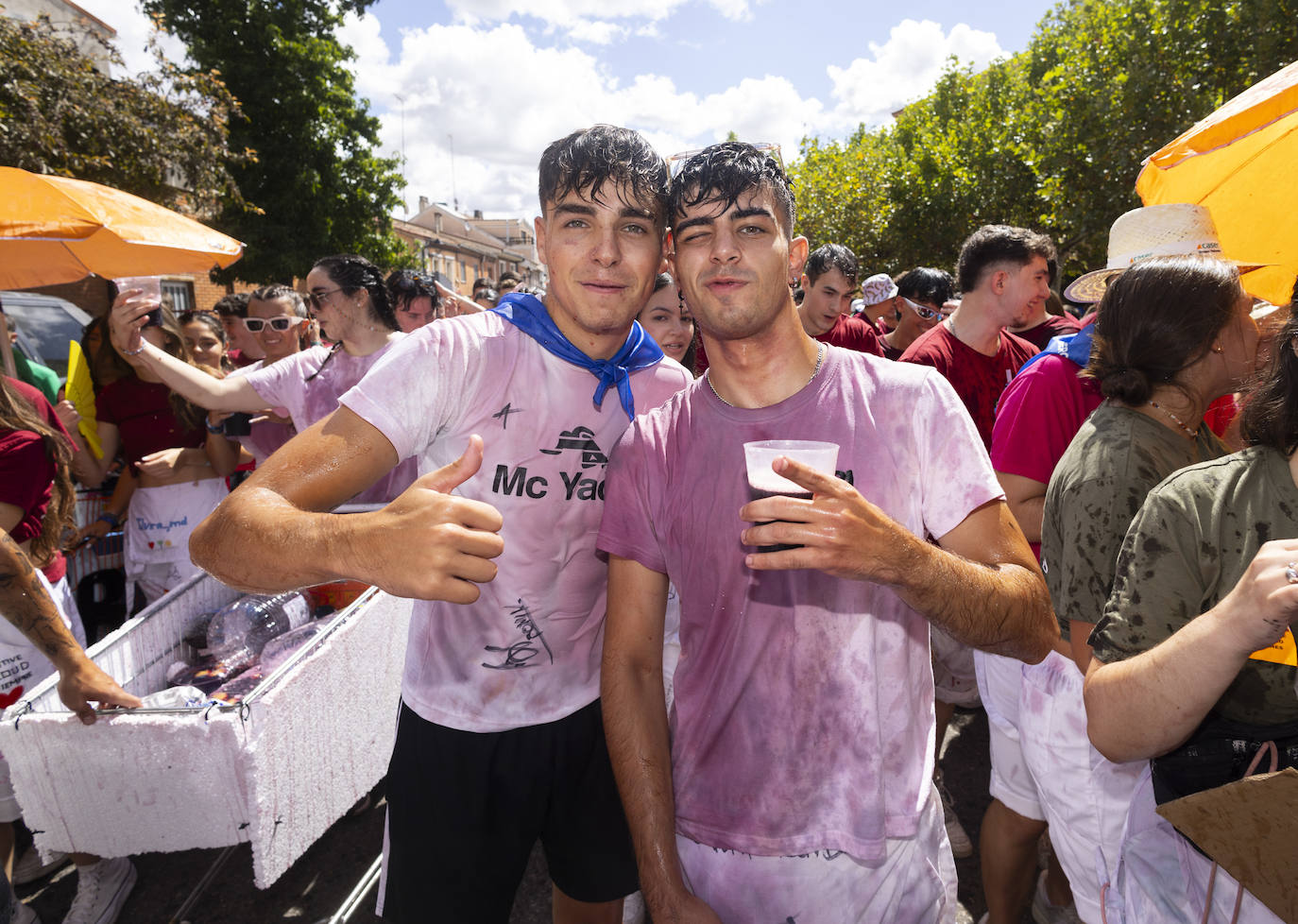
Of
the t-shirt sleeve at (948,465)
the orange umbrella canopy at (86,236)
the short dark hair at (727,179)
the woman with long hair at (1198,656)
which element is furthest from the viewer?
the orange umbrella canopy at (86,236)

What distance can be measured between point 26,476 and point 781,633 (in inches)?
127

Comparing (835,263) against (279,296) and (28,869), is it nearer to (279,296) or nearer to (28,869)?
(279,296)

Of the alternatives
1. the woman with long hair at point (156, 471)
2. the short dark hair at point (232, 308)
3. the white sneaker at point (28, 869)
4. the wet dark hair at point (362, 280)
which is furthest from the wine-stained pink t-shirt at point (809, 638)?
the short dark hair at point (232, 308)

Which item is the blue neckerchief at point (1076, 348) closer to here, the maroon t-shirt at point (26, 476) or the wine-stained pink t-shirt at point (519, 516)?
the wine-stained pink t-shirt at point (519, 516)

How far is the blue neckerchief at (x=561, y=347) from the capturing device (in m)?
2.10

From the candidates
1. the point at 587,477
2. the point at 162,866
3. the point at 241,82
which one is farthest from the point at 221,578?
the point at 241,82

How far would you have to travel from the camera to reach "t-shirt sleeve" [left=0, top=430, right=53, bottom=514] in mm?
2857

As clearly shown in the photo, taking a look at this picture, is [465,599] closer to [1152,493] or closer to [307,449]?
[307,449]

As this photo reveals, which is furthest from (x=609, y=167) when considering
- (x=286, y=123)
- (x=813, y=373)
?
(x=286, y=123)

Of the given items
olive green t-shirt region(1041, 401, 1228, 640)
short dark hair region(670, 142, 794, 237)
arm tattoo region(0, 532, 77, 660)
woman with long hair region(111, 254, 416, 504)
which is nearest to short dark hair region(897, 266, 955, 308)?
olive green t-shirt region(1041, 401, 1228, 640)

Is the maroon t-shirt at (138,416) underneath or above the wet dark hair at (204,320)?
underneath

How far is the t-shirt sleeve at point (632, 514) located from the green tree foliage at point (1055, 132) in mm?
14827

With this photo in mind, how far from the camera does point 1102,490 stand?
204 cm

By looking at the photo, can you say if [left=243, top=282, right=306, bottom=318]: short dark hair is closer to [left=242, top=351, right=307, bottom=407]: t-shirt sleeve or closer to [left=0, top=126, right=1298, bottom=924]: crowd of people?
[left=242, top=351, right=307, bottom=407]: t-shirt sleeve
